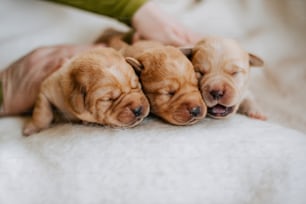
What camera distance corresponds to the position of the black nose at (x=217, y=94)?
1313 millimetres

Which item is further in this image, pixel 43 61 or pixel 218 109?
pixel 43 61

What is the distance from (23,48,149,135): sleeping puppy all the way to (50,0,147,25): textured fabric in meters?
0.58

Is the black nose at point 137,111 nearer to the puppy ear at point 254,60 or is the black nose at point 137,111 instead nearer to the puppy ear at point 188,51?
the puppy ear at point 188,51

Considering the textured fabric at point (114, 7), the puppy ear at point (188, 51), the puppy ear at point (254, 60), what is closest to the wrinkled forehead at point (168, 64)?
the puppy ear at point (188, 51)

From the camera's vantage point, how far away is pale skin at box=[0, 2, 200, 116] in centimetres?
164

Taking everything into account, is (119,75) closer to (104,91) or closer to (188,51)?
(104,91)

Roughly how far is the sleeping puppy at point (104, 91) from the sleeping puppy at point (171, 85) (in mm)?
37

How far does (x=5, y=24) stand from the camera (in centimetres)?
203

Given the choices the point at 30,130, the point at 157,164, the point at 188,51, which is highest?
the point at 188,51

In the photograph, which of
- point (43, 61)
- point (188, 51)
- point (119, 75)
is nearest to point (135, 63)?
point (119, 75)

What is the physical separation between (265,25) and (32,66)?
1.13 m

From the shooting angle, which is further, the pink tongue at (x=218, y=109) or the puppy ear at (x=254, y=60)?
the puppy ear at (x=254, y=60)

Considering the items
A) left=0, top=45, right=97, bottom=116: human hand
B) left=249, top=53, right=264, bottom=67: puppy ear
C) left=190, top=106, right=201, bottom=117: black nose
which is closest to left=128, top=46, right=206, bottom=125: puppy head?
left=190, top=106, right=201, bottom=117: black nose

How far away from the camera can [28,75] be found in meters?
1.66
